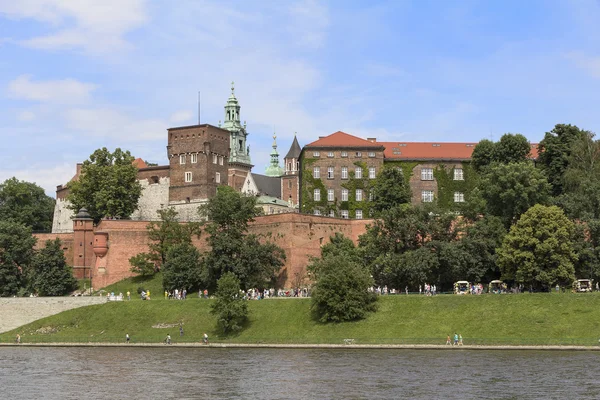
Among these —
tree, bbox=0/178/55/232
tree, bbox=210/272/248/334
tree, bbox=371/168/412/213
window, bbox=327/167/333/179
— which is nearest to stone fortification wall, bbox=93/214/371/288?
tree, bbox=371/168/412/213

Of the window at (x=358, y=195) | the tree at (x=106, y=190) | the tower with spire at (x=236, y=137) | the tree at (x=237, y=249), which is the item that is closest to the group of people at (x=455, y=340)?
the tree at (x=237, y=249)

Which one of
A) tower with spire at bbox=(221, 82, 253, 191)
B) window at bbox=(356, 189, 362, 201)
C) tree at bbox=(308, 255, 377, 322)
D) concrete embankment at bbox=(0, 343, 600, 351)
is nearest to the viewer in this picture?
concrete embankment at bbox=(0, 343, 600, 351)

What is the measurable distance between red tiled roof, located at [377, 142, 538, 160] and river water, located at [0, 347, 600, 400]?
40.3 meters

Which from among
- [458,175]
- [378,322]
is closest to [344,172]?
[458,175]

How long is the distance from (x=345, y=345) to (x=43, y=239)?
127 ft

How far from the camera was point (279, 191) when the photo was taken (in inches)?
4626

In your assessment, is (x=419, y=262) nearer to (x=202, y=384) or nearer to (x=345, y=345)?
(x=345, y=345)

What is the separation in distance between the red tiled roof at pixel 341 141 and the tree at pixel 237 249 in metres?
18.7

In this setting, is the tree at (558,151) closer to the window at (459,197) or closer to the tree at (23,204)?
the window at (459,197)

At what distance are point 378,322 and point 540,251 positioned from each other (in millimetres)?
11319

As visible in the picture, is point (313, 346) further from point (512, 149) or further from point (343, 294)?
point (512, 149)

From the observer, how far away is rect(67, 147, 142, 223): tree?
81062mm

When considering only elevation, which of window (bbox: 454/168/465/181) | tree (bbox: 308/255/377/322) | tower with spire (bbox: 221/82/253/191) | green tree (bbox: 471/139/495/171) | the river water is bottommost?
the river water

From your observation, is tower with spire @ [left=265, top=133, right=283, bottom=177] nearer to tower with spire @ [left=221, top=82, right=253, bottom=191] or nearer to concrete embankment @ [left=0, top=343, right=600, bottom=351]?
tower with spire @ [left=221, top=82, right=253, bottom=191]
